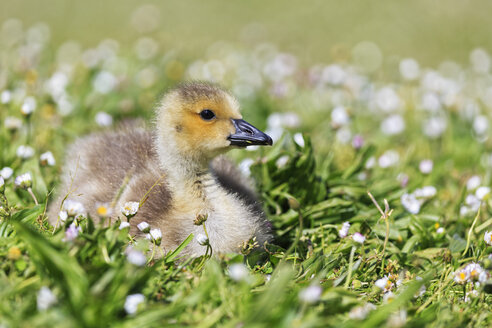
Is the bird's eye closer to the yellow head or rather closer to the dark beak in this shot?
the yellow head

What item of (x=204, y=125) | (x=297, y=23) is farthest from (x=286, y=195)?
(x=297, y=23)

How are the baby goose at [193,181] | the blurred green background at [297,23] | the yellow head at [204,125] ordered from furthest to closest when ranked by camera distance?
the blurred green background at [297,23] < the yellow head at [204,125] < the baby goose at [193,181]

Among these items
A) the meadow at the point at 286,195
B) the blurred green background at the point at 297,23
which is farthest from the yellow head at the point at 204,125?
the blurred green background at the point at 297,23

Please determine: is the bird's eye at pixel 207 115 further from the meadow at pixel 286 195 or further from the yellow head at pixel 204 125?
the meadow at pixel 286 195

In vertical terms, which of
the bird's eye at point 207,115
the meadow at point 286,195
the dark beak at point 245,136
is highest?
the bird's eye at point 207,115

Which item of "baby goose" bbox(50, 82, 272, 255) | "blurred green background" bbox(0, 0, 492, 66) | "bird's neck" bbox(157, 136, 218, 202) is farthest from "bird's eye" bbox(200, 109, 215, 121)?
"blurred green background" bbox(0, 0, 492, 66)

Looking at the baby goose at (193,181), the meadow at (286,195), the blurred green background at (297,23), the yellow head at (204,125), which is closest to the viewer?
the meadow at (286,195)

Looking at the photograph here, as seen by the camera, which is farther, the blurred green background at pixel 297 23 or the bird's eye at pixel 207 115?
the blurred green background at pixel 297 23

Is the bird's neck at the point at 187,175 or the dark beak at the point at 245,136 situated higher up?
the dark beak at the point at 245,136
